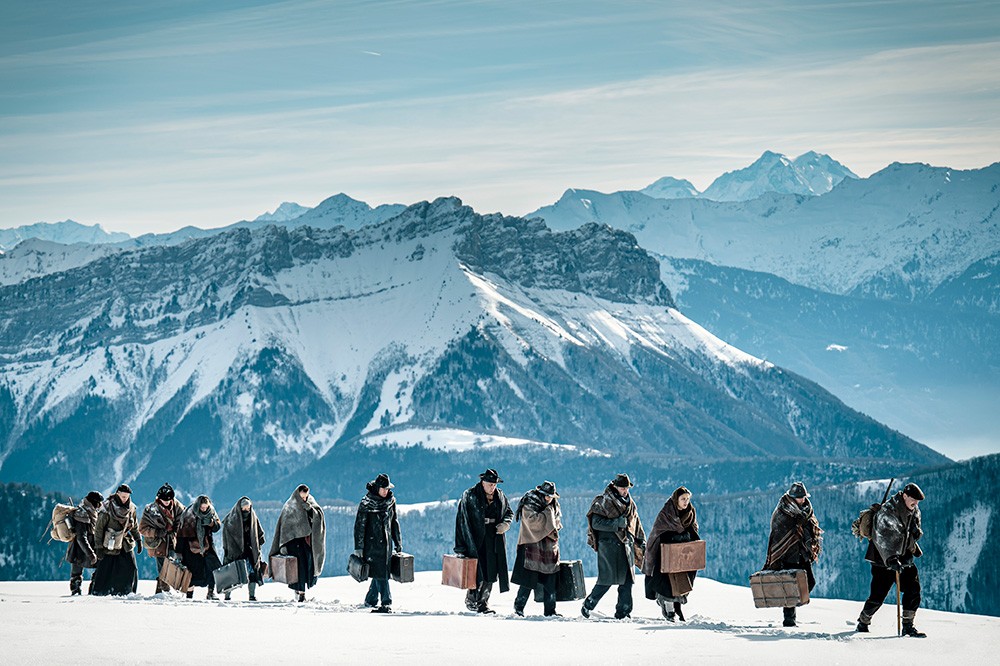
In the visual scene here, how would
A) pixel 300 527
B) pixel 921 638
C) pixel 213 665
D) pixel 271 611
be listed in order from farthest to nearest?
pixel 300 527 < pixel 271 611 < pixel 921 638 < pixel 213 665

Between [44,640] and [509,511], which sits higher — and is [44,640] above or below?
below

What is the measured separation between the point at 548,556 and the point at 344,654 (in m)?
15.2

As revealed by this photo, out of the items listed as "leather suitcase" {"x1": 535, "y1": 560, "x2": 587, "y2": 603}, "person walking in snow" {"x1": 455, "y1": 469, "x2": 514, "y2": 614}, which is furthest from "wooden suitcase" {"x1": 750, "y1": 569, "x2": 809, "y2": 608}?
"person walking in snow" {"x1": 455, "y1": 469, "x2": 514, "y2": 614}

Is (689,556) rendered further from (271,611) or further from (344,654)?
(344,654)

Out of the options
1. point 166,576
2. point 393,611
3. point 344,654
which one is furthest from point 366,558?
point 344,654

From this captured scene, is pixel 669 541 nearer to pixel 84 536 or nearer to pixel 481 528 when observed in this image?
pixel 481 528

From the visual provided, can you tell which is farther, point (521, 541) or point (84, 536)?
point (84, 536)

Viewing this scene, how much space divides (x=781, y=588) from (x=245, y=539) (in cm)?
1869

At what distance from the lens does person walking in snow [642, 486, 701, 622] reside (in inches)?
2650

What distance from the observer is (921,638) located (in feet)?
197

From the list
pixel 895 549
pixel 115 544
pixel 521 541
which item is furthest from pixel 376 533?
pixel 895 549

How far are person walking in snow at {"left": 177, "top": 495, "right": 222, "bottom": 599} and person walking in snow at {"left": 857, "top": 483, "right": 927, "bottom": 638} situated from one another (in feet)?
75.7

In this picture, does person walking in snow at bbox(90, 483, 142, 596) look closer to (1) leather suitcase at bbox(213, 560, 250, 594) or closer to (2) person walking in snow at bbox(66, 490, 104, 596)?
(2) person walking in snow at bbox(66, 490, 104, 596)

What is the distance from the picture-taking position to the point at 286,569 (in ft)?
235
